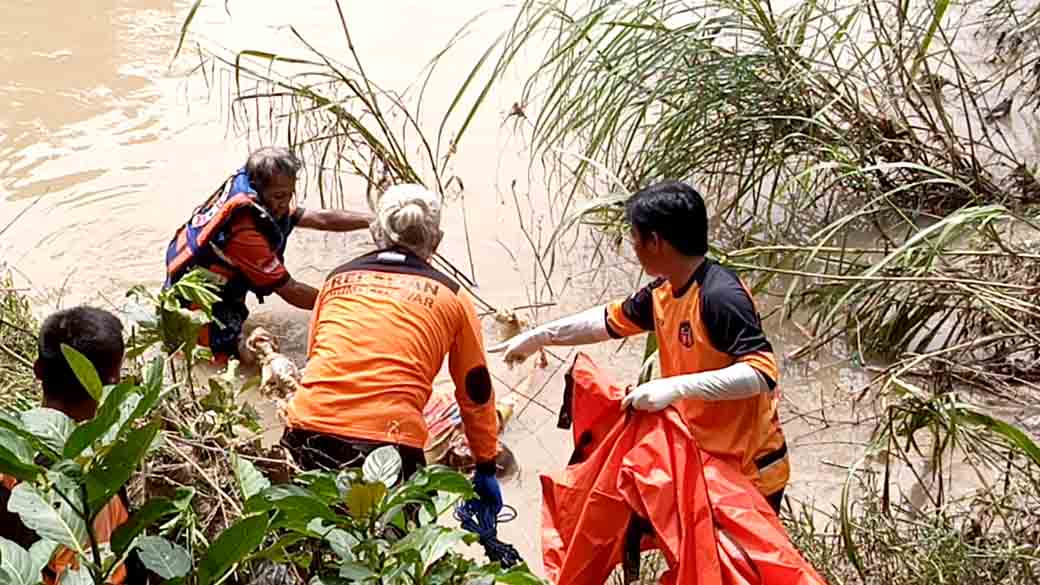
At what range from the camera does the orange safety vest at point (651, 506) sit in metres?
2.75

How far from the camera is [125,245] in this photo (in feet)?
18.0

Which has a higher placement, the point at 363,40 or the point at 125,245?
the point at 363,40

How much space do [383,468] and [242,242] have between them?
291 centimetres

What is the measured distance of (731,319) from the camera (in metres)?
2.81

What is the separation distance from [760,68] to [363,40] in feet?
10.4

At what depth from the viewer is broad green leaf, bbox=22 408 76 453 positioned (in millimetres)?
1335

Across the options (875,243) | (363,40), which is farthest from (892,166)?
(363,40)

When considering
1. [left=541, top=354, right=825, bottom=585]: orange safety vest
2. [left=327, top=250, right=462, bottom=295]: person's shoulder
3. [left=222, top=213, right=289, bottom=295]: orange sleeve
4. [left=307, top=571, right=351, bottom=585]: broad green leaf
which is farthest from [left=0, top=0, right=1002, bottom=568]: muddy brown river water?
[left=307, top=571, right=351, bottom=585]: broad green leaf

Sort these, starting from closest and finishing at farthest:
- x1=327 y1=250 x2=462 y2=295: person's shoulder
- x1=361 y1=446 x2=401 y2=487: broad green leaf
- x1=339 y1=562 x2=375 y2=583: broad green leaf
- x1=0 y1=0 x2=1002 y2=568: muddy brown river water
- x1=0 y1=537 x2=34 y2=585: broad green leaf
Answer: x1=0 y1=537 x2=34 y2=585: broad green leaf, x1=339 y1=562 x2=375 y2=583: broad green leaf, x1=361 y1=446 x2=401 y2=487: broad green leaf, x1=327 y1=250 x2=462 y2=295: person's shoulder, x1=0 y1=0 x2=1002 y2=568: muddy brown river water

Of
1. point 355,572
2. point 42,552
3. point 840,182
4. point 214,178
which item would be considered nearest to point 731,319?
point 355,572

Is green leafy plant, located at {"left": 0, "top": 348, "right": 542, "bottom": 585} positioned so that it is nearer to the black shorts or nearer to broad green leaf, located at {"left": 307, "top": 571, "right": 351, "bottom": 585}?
broad green leaf, located at {"left": 307, "top": 571, "right": 351, "bottom": 585}

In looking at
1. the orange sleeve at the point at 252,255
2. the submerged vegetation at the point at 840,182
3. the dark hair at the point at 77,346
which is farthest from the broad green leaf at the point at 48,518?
the orange sleeve at the point at 252,255

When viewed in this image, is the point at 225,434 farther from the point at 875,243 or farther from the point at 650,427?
the point at 875,243

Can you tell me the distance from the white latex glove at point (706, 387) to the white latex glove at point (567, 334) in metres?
0.41
